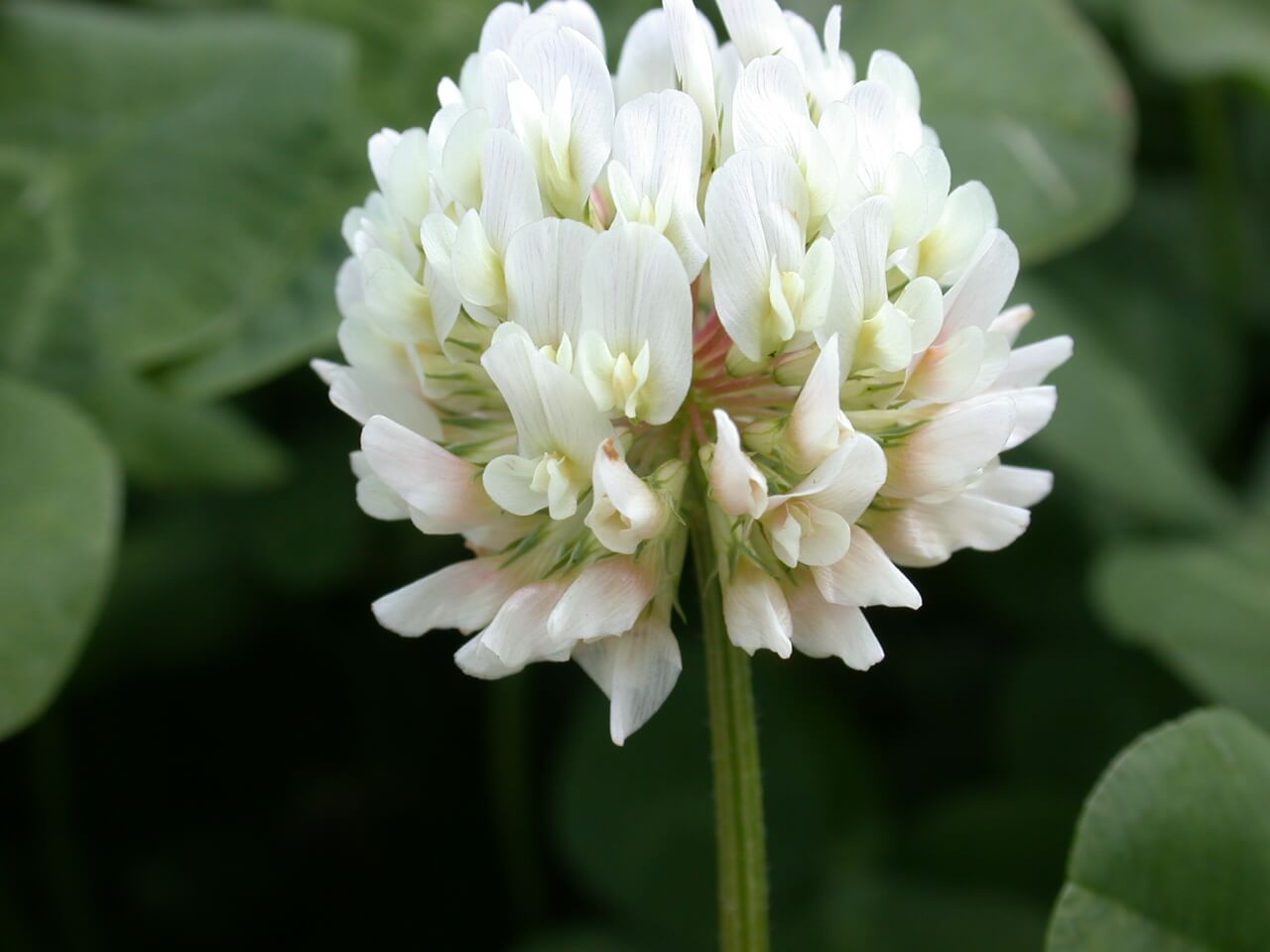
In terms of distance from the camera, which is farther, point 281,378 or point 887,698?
point 281,378

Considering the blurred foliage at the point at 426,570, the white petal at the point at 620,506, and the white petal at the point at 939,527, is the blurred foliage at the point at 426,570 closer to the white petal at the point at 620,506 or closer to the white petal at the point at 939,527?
the white petal at the point at 939,527

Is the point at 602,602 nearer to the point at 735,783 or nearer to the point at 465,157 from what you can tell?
the point at 735,783

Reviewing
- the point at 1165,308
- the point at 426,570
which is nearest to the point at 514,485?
the point at 426,570

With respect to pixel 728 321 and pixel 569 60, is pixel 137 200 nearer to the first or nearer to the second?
pixel 569 60

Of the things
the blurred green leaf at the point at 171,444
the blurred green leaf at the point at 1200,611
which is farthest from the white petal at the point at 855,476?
the blurred green leaf at the point at 171,444

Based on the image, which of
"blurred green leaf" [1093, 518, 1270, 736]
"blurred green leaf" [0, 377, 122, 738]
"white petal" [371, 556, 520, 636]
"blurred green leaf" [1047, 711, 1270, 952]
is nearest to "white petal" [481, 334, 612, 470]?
"white petal" [371, 556, 520, 636]

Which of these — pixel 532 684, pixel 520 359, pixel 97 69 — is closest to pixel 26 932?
pixel 532 684

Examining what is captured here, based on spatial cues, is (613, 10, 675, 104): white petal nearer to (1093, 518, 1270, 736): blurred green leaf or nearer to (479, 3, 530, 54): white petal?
(479, 3, 530, 54): white petal
